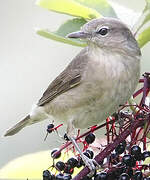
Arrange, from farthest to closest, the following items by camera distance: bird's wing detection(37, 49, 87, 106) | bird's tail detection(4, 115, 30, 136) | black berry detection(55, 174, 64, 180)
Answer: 1. bird's tail detection(4, 115, 30, 136)
2. bird's wing detection(37, 49, 87, 106)
3. black berry detection(55, 174, 64, 180)

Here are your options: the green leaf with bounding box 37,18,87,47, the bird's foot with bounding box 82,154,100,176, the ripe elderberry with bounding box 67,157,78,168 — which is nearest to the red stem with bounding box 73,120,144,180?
the bird's foot with bounding box 82,154,100,176

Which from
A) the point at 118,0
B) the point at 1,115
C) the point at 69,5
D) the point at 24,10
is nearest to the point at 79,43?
the point at 69,5

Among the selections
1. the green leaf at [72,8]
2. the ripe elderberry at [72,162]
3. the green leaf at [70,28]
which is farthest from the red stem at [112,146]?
the green leaf at [72,8]

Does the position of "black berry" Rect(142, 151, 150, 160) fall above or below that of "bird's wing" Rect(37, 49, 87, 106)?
above

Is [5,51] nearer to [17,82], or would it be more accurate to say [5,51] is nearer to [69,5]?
[17,82]

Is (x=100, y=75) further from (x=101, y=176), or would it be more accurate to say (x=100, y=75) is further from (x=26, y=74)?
(x=26, y=74)

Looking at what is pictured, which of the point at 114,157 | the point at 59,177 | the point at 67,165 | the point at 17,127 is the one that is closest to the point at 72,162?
the point at 67,165

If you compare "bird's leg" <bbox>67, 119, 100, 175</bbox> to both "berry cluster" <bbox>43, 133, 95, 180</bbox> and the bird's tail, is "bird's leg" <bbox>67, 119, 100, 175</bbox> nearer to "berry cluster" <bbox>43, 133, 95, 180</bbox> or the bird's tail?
"berry cluster" <bbox>43, 133, 95, 180</bbox>
